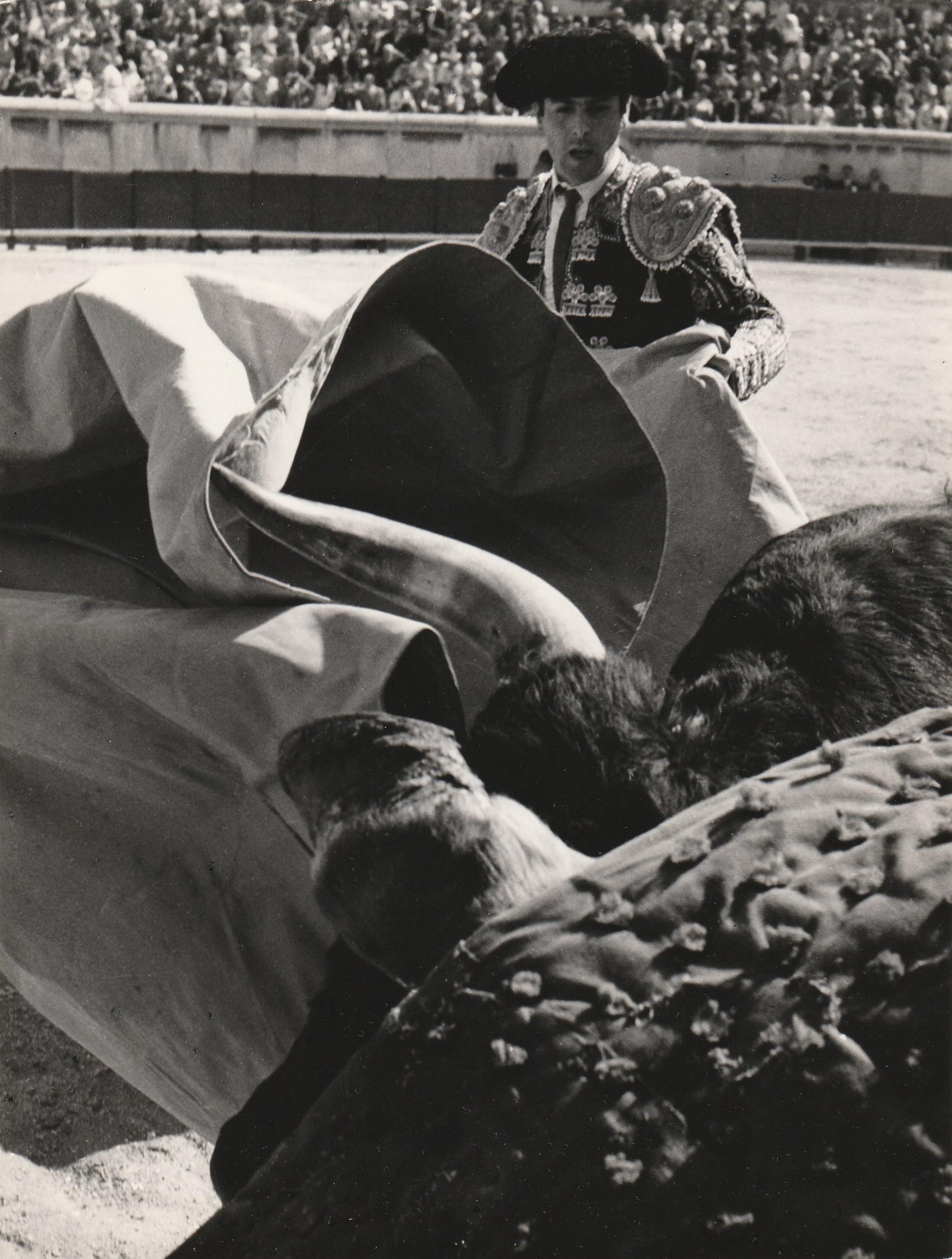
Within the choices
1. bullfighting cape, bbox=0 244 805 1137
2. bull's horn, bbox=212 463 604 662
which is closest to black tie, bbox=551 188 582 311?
bullfighting cape, bbox=0 244 805 1137

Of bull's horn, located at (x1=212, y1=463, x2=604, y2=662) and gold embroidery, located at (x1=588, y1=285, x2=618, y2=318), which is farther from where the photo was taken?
gold embroidery, located at (x1=588, y1=285, x2=618, y2=318)

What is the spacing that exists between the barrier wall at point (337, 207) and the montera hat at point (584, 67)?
12.0m

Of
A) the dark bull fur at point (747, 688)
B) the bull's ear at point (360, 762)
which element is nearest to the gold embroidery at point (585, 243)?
the dark bull fur at point (747, 688)

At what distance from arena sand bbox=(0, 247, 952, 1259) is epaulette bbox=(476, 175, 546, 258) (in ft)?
3.05

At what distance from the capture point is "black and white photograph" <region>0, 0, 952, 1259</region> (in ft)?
2.81

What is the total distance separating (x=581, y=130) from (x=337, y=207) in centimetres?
1293

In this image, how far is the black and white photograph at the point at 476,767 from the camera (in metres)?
0.85

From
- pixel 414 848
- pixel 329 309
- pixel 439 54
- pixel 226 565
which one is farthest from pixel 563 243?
pixel 439 54

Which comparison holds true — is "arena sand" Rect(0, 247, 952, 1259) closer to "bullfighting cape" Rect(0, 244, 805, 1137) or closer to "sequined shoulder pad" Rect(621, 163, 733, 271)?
"bullfighting cape" Rect(0, 244, 805, 1137)

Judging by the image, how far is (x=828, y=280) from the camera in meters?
14.2

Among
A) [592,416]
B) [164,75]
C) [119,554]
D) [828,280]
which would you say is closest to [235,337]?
[119,554]

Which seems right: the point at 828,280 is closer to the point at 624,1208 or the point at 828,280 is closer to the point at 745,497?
the point at 745,497

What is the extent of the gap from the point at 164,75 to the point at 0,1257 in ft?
49.7

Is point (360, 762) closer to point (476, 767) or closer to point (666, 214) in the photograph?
point (476, 767)
